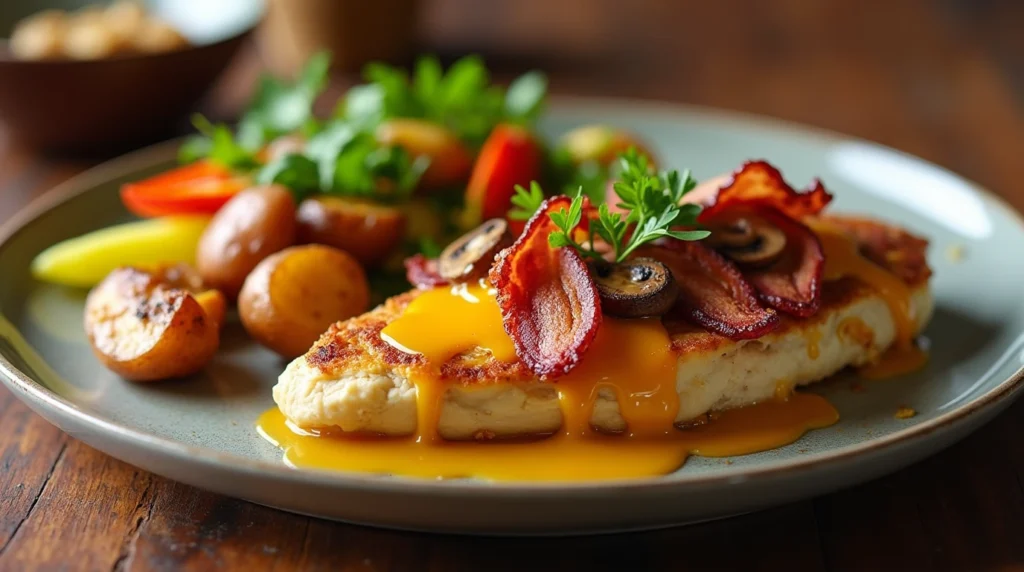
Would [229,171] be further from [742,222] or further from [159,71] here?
[742,222]

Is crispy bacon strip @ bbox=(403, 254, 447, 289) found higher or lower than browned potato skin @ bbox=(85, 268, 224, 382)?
higher

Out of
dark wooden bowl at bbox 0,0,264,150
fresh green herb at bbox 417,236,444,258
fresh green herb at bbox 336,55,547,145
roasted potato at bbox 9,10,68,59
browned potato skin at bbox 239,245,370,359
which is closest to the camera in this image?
browned potato skin at bbox 239,245,370,359

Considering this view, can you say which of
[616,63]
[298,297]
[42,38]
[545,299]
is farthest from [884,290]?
[42,38]

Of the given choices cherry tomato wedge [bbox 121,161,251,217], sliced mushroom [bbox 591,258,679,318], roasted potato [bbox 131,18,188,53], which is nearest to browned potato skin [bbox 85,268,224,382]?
cherry tomato wedge [bbox 121,161,251,217]

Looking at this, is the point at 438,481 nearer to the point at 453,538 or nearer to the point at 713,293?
the point at 453,538

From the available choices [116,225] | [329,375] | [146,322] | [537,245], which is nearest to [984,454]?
[537,245]

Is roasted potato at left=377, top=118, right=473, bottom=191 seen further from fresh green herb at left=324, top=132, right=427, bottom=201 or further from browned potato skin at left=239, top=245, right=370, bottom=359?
browned potato skin at left=239, top=245, right=370, bottom=359

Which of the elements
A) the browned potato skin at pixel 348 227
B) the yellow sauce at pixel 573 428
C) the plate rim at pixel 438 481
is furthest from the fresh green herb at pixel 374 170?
the plate rim at pixel 438 481

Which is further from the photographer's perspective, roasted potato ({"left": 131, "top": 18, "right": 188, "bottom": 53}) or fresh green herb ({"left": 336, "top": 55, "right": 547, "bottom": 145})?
roasted potato ({"left": 131, "top": 18, "right": 188, "bottom": 53})
